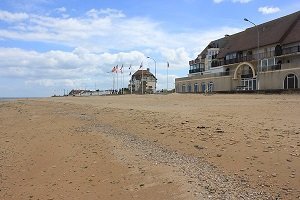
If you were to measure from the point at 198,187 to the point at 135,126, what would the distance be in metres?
8.76

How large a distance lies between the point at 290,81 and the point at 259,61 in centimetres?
1231

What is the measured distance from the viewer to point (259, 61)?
5406 centimetres

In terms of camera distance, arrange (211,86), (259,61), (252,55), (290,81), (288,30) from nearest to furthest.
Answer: (290,81) → (288,30) → (259,61) → (252,55) → (211,86)

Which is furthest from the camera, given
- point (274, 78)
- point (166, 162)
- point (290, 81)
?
point (274, 78)

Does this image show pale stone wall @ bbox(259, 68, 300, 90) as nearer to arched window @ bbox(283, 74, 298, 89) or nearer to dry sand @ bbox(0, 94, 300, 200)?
arched window @ bbox(283, 74, 298, 89)

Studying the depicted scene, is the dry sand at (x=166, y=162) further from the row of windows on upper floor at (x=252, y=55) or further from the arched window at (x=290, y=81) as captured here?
the row of windows on upper floor at (x=252, y=55)

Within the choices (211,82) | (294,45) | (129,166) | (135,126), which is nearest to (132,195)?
(129,166)

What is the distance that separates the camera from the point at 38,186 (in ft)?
31.3

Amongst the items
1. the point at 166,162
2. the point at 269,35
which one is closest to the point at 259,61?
the point at 269,35

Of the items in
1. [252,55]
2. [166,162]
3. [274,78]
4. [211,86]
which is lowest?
[166,162]

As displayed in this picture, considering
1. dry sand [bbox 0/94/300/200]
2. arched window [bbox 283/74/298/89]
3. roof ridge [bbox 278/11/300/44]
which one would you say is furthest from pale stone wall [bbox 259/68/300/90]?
dry sand [bbox 0/94/300/200]

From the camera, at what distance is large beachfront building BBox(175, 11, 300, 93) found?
145 feet

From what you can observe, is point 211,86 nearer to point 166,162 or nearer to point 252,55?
point 252,55

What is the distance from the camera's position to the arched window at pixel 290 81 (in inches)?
1628
